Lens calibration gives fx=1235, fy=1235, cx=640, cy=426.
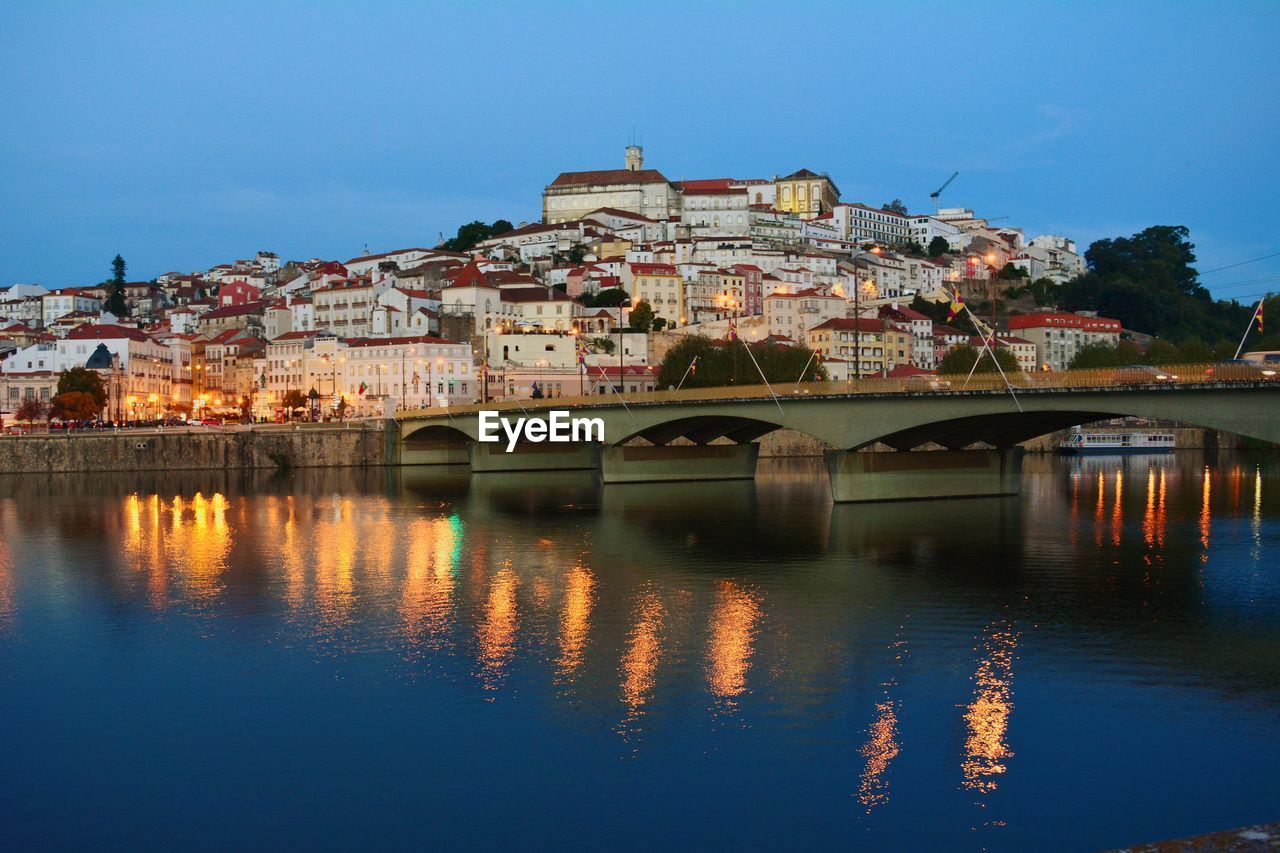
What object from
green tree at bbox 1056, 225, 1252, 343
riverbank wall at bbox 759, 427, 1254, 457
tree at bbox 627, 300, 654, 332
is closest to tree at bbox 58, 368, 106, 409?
riverbank wall at bbox 759, 427, 1254, 457

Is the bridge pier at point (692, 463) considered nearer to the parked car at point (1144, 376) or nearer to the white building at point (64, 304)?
the parked car at point (1144, 376)

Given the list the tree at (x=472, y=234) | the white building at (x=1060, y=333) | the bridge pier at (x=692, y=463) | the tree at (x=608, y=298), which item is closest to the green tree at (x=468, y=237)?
the tree at (x=472, y=234)

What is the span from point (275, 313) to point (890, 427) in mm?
97730

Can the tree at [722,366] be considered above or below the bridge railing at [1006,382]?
above

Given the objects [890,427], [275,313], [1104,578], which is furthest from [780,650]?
[275,313]

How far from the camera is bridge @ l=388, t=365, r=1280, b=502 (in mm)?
30625

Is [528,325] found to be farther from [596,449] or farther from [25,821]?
[25,821]

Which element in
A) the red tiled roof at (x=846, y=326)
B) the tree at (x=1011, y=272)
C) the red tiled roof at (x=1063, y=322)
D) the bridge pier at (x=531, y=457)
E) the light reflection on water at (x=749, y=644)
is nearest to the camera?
the light reflection on water at (x=749, y=644)

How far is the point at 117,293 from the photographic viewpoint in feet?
512

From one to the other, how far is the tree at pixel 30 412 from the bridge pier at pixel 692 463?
52170 millimetres

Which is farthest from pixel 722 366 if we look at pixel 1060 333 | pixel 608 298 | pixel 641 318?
pixel 1060 333

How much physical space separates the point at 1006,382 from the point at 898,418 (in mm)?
4976

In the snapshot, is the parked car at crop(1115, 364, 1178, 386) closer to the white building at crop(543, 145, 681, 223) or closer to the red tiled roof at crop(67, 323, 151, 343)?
the red tiled roof at crop(67, 323, 151, 343)

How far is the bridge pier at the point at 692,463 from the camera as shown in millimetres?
56906
